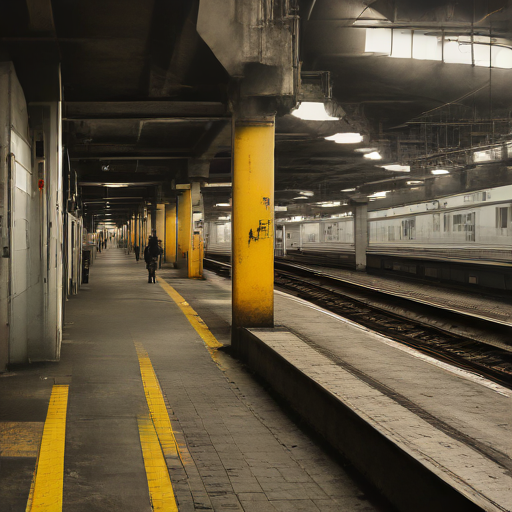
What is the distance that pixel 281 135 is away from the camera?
1584 cm

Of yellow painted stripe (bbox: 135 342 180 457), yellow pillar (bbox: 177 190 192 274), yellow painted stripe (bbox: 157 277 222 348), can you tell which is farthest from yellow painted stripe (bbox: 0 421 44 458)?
yellow pillar (bbox: 177 190 192 274)

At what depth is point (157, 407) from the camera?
5410 mm

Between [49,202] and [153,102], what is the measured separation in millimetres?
3882

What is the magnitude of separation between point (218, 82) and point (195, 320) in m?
4.23

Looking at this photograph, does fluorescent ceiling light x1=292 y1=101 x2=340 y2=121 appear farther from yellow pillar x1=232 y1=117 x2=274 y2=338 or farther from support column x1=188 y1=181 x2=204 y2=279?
support column x1=188 y1=181 x2=204 y2=279

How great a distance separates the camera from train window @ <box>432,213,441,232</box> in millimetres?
22484

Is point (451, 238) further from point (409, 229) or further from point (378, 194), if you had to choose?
point (378, 194)

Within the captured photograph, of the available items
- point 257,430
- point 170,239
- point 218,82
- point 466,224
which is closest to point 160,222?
point 170,239

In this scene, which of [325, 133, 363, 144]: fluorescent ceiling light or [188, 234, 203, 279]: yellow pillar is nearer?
[325, 133, 363, 144]: fluorescent ceiling light

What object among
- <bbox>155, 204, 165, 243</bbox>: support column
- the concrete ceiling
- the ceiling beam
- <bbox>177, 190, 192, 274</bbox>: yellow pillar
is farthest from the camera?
<bbox>155, 204, 165, 243</bbox>: support column

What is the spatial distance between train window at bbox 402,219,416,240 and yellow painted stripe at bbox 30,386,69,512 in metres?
21.1

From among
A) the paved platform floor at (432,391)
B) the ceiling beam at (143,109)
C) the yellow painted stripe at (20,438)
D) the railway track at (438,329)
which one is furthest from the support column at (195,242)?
the yellow painted stripe at (20,438)

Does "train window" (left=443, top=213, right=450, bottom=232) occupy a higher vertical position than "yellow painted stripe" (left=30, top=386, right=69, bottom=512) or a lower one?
higher

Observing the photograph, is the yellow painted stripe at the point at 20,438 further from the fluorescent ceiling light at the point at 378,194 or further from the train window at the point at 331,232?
the train window at the point at 331,232
